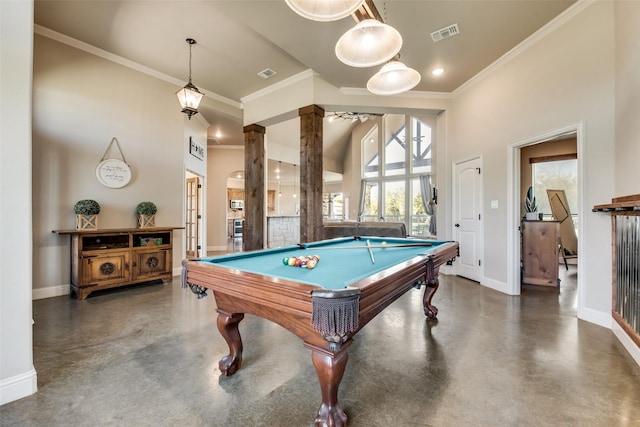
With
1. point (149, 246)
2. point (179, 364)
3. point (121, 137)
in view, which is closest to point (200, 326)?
point (179, 364)

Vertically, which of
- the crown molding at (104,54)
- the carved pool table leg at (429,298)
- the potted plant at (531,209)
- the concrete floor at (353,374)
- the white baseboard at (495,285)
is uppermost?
the crown molding at (104,54)

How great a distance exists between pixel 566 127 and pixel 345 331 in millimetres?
3557

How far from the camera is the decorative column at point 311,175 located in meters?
4.22

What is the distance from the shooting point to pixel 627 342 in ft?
7.07

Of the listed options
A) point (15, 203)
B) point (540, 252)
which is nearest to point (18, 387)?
point (15, 203)

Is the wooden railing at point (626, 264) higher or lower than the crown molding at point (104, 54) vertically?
lower

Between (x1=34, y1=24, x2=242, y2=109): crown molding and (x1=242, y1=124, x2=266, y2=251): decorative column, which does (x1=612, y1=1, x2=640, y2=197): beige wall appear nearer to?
(x1=242, y1=124, x2=266, y2=251): decorative column

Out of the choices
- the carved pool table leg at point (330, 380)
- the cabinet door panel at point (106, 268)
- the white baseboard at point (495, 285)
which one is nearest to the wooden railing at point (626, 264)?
the white baseboard at point (495, 285)

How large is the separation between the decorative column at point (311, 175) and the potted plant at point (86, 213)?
2819 millimetres

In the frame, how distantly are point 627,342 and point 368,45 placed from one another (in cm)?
312

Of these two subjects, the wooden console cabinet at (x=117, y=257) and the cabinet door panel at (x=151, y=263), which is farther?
the cabinet door panel at (x=151, y=263)

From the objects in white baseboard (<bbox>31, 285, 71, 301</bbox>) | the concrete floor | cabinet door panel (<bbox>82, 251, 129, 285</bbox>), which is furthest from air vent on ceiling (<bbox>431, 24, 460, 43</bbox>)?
white baseboard (<bbox>31, 285, 71, 301</bbox>)

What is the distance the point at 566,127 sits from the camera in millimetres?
2957

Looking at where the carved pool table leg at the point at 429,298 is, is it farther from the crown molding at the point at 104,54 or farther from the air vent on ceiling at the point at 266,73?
the crown molding at the point at 104,54
